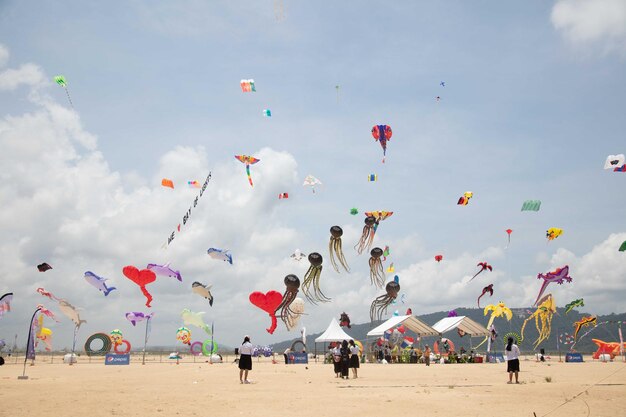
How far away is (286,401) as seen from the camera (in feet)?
35.8

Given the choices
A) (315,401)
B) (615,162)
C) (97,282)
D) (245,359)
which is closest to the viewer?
(315,401)

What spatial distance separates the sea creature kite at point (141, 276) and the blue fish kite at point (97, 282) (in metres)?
4.52

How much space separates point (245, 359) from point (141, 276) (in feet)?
70.0

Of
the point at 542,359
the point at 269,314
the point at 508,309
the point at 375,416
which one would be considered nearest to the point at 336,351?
the point at 375,416

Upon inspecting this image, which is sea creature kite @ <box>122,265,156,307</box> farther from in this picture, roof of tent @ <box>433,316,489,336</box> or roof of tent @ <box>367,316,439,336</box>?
roof of tent @ <box>433,316,489,336</box>

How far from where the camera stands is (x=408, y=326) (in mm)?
39500

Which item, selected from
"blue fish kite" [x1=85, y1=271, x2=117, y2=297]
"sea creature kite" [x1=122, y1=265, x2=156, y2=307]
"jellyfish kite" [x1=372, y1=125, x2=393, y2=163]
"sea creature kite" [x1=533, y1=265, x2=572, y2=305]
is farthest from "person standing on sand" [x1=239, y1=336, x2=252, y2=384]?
"sea creature kite" [x1=533, y1=265, x2=572, y2=305]

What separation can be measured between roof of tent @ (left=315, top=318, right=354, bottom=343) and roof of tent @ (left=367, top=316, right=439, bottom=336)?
2.39 m

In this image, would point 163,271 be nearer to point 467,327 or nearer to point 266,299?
point 266,299

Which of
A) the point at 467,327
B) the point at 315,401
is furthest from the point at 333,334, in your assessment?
the point at 315,401

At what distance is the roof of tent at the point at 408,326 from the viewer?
1531 inches

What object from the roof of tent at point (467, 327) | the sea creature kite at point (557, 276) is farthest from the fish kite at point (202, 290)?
the sea creature kite at point (557, 276)

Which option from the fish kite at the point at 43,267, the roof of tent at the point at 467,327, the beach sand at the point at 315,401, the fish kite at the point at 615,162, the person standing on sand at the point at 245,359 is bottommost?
the beach sand at the point at 315,401

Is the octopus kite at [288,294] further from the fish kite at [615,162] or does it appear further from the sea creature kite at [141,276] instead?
the fish kite at [615,162]
